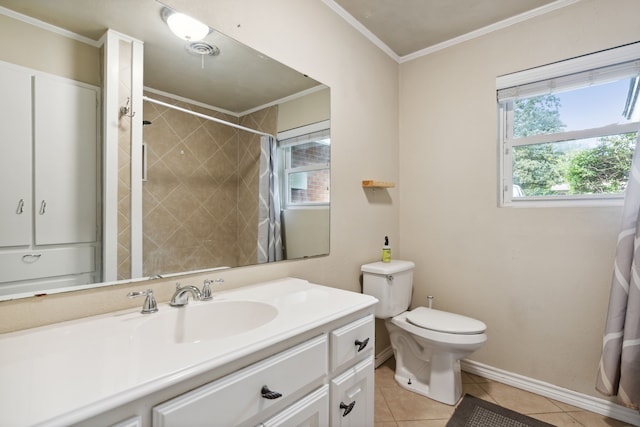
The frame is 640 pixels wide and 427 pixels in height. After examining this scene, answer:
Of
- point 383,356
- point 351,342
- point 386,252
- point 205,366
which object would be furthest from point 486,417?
point 205,366

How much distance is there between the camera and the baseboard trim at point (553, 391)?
1663 mm

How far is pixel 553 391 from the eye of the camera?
186cm

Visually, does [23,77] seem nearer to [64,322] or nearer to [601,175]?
[64,322]

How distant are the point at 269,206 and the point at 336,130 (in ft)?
2.19

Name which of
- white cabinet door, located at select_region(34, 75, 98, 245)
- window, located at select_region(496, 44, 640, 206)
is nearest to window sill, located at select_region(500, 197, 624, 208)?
window, located at select_region(496, 44, 640, 206)

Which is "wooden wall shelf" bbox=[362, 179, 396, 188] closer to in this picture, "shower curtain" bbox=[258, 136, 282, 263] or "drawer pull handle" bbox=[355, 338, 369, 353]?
"shower curtain" bbox=[258, 136, 282, 263]

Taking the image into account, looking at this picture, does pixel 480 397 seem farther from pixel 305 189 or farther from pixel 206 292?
pixel 206 292

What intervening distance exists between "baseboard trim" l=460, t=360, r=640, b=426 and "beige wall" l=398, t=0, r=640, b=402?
0.12 ft

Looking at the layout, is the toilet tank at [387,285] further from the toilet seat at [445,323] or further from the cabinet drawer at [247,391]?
the cabinet drawer at [247,391]

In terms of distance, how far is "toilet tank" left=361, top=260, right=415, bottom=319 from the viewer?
1.97 m

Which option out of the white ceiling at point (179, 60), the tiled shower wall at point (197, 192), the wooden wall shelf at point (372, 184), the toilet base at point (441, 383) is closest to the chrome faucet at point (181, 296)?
the tiled shower wall at point (197, 192)

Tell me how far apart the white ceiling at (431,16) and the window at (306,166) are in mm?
786

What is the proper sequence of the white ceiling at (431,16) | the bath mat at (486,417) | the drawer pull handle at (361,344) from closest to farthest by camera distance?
the drawer pull handle at (361,344)
the bath mat at (486,417)
the white ceiling at (431,16)

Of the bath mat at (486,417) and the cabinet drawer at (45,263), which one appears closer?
the cabinet drawer at (45,263)
